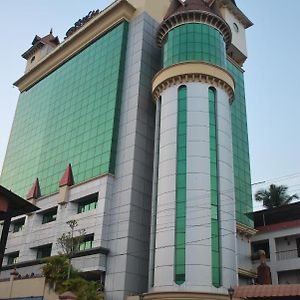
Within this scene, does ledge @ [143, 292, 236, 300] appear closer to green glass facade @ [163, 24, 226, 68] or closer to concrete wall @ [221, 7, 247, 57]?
green glass facade @ [163, 24, 226, 68]

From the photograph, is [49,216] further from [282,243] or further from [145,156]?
[282,243]

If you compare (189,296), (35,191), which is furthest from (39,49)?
(189,296)

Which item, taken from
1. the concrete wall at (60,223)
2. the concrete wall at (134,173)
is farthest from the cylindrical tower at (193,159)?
the concrete wall at (60,223)

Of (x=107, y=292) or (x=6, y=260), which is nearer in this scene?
(x=107, y=292)

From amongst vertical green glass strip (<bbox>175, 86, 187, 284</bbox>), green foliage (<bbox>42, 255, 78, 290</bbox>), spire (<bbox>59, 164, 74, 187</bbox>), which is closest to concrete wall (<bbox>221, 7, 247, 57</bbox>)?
vertical green glass strip (<bbox>175, 86, 187, 284</bbox>)

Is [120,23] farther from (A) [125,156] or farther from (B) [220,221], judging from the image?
(B) [220,221]

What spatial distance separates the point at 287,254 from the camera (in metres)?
38.5

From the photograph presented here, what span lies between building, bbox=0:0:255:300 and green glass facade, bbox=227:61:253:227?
200 millimetres

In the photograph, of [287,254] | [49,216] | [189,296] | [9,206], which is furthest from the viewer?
[49,216]

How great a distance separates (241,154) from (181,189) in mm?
17002

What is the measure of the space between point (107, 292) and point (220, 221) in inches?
425

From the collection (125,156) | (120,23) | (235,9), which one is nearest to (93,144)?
(125,156)

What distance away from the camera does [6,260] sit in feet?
151

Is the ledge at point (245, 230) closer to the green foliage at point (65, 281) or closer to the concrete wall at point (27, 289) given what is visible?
the green foliage at point (65, 281)
